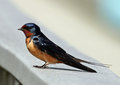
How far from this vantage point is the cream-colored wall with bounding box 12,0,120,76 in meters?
5.64

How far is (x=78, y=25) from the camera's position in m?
6.62

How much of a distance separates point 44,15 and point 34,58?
270 cm

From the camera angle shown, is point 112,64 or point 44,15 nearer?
point 112,64

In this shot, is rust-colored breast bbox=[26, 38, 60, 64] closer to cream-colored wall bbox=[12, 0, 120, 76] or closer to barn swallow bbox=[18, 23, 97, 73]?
barn swallow bbox=[18, 23, 97, 73]

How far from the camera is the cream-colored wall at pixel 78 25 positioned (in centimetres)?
564

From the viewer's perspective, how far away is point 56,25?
6219 mm

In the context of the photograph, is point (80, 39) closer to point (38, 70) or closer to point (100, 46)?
point (100, 46)

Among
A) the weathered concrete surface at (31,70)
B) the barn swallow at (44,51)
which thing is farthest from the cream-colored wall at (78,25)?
the barn swallow at (44,51)

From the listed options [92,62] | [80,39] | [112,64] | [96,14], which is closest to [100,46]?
[80,39]

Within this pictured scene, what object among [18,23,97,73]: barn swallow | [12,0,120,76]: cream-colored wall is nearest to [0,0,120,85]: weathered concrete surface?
[18,23,97,73]: barn swallow

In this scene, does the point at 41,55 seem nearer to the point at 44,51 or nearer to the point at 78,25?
the point at 44,51

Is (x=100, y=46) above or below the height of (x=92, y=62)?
above

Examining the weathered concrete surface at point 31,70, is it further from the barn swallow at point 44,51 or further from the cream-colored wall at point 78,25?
the cream-colored wall at point 78,25

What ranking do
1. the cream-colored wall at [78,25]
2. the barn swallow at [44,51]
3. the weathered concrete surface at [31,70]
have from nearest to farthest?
the weathered concrete surface at [31,70] < the barn swallow at [44,51] < the cream-colored wall at [78,25]
